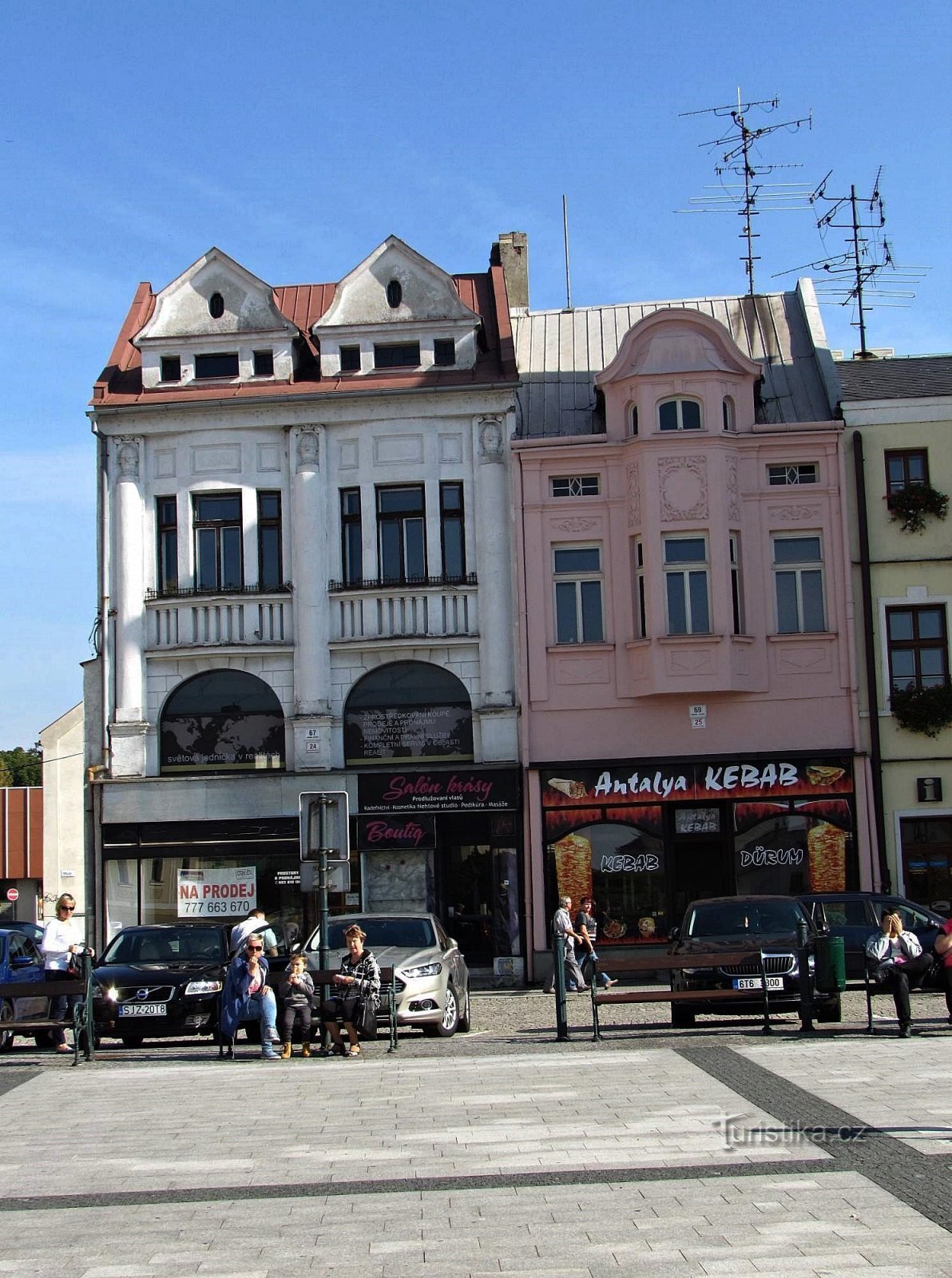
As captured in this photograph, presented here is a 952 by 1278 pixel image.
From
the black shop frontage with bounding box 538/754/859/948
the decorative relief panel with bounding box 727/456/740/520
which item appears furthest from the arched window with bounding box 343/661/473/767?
the decorative relief panel with bounding box 727/456/740/520

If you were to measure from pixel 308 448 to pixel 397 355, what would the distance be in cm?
274

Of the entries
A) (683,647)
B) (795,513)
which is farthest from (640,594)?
(795,513)

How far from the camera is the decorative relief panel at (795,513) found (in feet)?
101

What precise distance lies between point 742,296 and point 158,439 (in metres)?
13.1

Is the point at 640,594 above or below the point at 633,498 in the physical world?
below

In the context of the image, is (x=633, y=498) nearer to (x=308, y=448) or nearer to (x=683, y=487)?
(x=683, y=487)

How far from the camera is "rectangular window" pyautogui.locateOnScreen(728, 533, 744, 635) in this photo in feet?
100

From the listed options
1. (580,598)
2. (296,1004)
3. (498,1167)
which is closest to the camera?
(498,1167)

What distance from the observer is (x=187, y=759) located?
3092 centimetres

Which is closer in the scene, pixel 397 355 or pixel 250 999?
pixel 250 999

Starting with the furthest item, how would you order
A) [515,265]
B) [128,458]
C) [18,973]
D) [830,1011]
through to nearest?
[515,265] → [128,458] → [18,973] → [830,1011]

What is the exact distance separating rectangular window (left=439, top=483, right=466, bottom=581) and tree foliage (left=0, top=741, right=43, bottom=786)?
62.0 m

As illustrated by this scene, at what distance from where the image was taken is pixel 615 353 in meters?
34.0

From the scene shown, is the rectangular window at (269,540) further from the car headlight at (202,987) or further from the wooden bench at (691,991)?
the wooden bench at (691,991)
